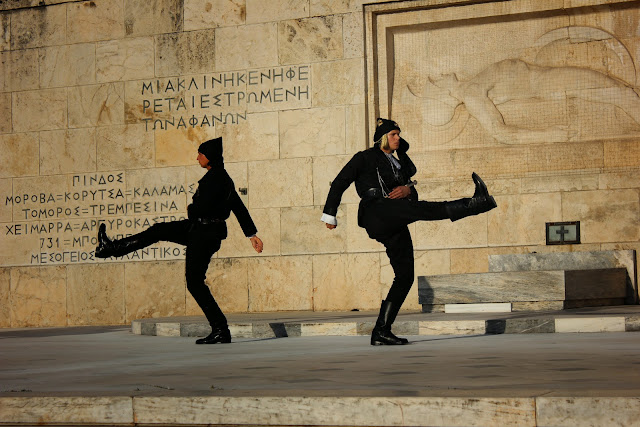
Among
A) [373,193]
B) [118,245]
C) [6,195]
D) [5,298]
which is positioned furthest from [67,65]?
[373,193]

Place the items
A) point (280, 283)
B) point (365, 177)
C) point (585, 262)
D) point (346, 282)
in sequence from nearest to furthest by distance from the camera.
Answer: point (365, 177) < point (585, 262) < point (346, 282) < point (280, 283)

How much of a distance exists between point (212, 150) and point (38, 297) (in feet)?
23.9

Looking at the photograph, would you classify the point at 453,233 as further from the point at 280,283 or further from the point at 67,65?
Result: the point at 67,65

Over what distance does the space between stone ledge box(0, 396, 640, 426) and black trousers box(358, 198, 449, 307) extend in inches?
156

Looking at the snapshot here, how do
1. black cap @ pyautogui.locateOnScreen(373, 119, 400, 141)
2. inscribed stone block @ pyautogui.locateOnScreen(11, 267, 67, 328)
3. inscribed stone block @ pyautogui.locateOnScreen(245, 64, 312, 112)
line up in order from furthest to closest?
inscribed stone block @ pyautogui.locateOnScreen(11, 267, 67, 328), inscribed stone block @ pyautogui.locateOnScreen(245, 64, 312, 112), black cap @ pyautogui.locateOnScreen(373, 119, 400, 141)

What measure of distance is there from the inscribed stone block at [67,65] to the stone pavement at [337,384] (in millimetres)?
7999

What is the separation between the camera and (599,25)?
15.0 metres

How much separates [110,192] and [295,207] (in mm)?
3096

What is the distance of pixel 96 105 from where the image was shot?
1670 centimetres

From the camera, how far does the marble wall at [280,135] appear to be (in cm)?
1492

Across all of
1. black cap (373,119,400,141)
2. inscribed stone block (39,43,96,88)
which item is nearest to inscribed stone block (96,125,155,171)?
inscribed stone block (39,43,96,88)

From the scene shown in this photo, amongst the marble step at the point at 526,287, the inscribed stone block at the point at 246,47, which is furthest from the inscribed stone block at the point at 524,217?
the inscribed stone block at the point at 246,47

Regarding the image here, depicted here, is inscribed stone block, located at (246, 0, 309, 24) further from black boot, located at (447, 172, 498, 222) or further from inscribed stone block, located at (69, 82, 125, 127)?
black boot, located at (447, 172, 498, 222)

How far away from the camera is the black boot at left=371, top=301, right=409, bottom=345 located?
29.9 ft
